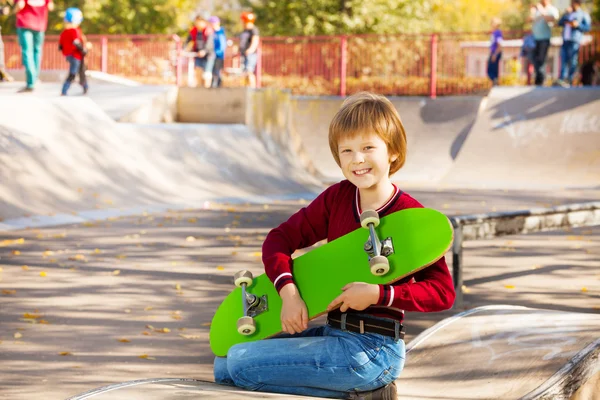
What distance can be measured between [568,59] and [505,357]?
60.3ft

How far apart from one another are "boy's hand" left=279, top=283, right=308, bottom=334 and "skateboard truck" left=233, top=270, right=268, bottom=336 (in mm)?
128

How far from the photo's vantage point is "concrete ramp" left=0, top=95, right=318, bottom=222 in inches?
471

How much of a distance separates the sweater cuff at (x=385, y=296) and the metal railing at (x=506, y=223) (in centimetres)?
350

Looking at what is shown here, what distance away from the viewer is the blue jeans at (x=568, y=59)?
21.0 metres

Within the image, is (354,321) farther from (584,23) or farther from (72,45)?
(584,23)

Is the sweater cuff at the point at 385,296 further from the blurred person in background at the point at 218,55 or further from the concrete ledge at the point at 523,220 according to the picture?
the blurred person in background at the point at 218,55

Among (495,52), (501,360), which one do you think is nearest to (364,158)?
(501,360)

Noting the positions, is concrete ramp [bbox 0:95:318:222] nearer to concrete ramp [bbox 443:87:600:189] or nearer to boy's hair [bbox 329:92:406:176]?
concrete ramp [bbox 443:87:600:189]

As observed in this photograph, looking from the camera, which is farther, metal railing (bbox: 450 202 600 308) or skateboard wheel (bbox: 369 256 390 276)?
metal railing (bbox: 450 202 600 308)

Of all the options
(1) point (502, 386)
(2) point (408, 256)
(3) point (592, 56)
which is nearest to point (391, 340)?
(2) point (408, 256)

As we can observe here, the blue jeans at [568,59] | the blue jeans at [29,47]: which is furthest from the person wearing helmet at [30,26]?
the blue jeans at [568,59]

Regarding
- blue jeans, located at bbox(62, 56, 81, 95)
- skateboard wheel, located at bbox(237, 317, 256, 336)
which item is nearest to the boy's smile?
skateboard wheel, located at bbox(237, 317, 256, 336)

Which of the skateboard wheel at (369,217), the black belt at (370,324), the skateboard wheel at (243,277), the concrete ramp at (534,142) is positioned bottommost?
the concrete ramp at (534,142)

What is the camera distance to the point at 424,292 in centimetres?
292
